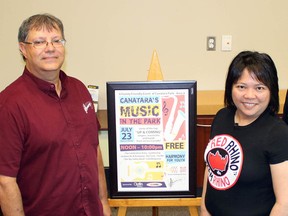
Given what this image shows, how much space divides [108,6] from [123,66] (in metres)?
0.54

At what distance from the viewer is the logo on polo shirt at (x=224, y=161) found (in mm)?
1336

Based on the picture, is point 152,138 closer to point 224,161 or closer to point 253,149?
point 224,161

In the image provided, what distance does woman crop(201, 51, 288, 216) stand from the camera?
1.25 m

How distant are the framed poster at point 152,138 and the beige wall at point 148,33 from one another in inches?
53.7

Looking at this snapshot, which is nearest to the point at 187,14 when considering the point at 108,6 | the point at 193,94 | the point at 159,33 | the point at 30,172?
the point at 159,33

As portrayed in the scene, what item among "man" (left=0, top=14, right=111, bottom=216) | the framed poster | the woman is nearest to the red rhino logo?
the woman

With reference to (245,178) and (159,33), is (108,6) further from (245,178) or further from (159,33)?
(245,178)

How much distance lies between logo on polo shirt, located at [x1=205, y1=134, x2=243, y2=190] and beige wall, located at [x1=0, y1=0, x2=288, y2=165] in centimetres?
177

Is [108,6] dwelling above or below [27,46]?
above

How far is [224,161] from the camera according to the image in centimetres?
138

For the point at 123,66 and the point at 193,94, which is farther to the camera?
the point at 123,66

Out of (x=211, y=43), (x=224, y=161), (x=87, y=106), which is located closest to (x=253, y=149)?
(x=224, y=161)

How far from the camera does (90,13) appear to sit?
9.90 ft

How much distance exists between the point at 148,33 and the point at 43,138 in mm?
1933
